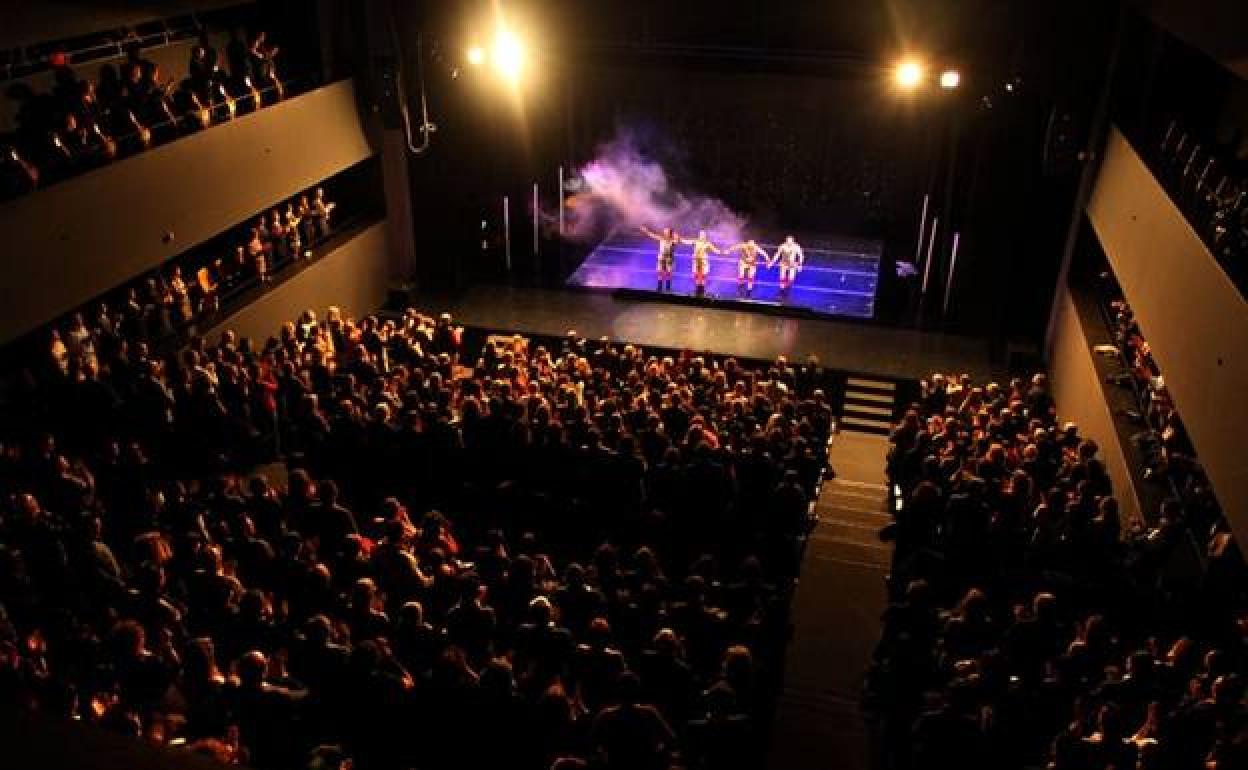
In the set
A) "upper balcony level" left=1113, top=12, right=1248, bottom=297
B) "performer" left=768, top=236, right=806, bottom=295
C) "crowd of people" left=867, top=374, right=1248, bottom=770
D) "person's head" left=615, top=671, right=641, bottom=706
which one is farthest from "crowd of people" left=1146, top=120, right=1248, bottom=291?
"performer" left=768, top=236, right=806, bottom=295

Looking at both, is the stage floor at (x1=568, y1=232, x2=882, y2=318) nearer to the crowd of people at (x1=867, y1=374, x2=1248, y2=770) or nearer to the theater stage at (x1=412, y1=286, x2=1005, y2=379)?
the theater stage at (x1=412, y1=286, x2=1005, y2=379)

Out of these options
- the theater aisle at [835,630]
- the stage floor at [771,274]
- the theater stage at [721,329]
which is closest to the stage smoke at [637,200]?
the stage floor at [771,274]

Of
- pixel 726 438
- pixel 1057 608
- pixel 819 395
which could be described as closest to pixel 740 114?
pixel 819 395

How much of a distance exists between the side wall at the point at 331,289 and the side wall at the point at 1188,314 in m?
10.3

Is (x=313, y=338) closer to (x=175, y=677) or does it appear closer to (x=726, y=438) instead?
(x=726, y=438)

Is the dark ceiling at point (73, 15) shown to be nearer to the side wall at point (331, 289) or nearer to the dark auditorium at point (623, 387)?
the dark auditorium at point (623, 387)

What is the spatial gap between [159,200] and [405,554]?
22.8ft

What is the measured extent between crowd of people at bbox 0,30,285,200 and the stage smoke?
6.75 m

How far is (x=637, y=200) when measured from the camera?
19.4 metres

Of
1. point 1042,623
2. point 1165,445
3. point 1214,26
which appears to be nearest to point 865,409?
point 1165,445

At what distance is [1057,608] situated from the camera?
6.41 metres

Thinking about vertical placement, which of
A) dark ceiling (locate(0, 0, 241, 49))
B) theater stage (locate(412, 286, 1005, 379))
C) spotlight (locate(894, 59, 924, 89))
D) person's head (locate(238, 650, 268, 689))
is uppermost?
dark ceiling (locate(0, 0, 241, 49))

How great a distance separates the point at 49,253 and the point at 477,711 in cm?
718

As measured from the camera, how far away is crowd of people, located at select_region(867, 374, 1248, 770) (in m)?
5.14
